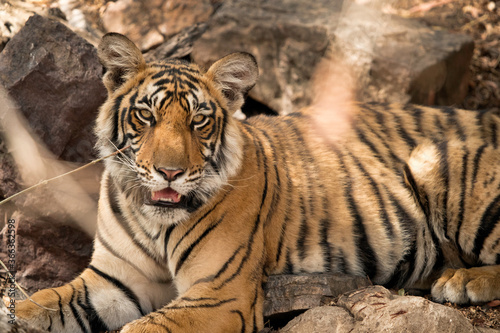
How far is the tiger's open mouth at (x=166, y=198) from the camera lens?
3.01 meters

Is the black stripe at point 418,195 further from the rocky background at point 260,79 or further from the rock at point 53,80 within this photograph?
the rock at point 53,80

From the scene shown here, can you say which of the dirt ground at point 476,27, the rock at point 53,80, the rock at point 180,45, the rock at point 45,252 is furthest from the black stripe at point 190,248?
the dirt ground at point 476,27

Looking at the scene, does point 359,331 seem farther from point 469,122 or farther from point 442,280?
point 469,122

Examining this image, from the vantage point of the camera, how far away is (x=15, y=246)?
3.93m

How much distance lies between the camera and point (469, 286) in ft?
11.6

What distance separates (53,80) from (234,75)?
5.08 ft

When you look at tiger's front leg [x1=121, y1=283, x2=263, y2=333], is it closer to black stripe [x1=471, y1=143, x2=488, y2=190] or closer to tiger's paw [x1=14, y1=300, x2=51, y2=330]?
tiger's paw [x1=14, y1=300, x2=51, y2=330]

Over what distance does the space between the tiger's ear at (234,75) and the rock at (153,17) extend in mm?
2846

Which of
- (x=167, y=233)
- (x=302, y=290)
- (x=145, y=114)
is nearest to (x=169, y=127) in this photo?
(x=145, y=114)

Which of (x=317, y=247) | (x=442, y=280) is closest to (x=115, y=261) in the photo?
(x=317, y=247)

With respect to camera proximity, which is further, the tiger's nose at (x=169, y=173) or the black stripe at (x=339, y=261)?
the black stripe at (x=339, y=261)

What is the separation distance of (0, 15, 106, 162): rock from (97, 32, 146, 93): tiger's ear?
1009mm

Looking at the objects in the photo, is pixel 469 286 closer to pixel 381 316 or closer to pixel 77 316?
pixel 381 316

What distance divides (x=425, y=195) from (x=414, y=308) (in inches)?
54.2
